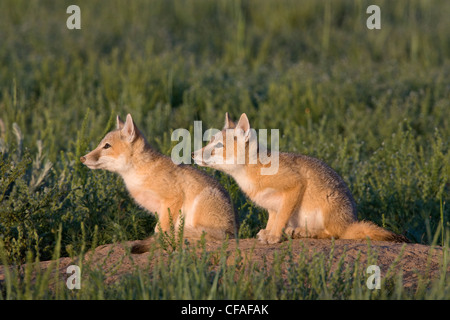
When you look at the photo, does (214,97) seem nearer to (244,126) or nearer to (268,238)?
(244,126)

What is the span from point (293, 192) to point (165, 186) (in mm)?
1185

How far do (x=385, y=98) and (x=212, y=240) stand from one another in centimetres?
595

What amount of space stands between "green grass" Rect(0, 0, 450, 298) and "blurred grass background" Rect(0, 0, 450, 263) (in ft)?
0.10

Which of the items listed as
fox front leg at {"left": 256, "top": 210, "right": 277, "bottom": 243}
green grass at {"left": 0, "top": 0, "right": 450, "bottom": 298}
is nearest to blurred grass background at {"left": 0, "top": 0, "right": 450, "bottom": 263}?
green grass at {"left": 0, "top": 0, "right": 450, "bottom": 298}

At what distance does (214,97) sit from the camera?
11.3 m

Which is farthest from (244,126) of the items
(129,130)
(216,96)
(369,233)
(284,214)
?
(216,96)

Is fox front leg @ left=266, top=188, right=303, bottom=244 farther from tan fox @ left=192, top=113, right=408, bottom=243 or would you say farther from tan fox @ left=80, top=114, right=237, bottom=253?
tan fox @ left=80, top=114, right=237, bottom=253

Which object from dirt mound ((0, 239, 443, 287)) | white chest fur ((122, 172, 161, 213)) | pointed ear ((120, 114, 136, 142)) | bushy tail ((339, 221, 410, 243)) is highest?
pointed ear ((120, 114, 136, 142))

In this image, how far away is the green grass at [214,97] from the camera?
6.62 m

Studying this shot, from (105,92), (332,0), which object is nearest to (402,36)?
(332,0)

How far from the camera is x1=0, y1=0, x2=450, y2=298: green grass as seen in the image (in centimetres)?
662

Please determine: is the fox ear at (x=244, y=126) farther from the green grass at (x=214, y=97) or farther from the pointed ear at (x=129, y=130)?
the pointed ear at (x=129, y=130)
